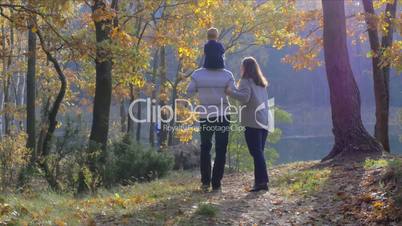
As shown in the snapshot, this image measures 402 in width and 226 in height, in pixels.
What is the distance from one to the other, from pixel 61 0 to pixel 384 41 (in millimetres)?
9093

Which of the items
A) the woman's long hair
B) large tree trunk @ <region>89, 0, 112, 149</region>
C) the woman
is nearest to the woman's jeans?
the woman

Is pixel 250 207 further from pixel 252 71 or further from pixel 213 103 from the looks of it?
pixel 252 71

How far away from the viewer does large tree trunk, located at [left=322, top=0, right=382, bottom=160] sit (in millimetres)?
10367

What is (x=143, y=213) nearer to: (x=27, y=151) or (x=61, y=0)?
(x=61, y=0)

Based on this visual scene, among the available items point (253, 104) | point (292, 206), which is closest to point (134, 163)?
point (253, 104)

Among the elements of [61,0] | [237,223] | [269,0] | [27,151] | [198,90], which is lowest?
[237,223]

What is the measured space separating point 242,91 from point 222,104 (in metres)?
0.39

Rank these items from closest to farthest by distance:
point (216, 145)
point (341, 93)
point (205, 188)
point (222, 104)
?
point (222, 104), point (216, 145), point (205, 188), point (341, 93)

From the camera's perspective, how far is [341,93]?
10.6m

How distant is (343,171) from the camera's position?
863 cm

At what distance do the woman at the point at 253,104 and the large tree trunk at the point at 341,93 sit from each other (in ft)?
10.9

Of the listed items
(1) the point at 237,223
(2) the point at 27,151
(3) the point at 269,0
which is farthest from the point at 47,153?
(3) the point at 269,0

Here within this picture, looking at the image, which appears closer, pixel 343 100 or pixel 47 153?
pixel 343 100

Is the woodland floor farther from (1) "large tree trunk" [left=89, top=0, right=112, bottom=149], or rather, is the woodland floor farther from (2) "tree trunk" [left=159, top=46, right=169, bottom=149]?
(2) "tree trunk" [left=159, top=46, right=169, bottom=149]
